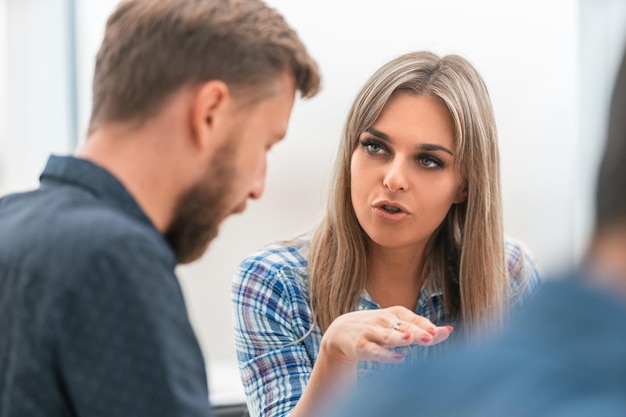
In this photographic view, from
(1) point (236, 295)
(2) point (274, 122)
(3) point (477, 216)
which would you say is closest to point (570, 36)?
(3) point (477, 216)

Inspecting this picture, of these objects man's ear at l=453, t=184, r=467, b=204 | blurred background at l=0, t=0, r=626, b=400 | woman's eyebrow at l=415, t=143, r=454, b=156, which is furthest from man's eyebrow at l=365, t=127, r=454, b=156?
blurred background at l=0, t=0, r=626, b=400

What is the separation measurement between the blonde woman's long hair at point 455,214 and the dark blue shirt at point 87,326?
37.5 inches

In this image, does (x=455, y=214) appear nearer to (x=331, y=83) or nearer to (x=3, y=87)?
(x=331, y=83)

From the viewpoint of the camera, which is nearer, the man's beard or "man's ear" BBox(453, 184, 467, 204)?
the man's beard

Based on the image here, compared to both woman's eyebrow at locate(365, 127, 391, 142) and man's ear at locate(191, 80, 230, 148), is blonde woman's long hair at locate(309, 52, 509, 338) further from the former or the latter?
man's ear at locate(191, 80, 230, 148)

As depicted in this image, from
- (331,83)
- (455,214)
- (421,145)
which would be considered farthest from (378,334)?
(331,83)

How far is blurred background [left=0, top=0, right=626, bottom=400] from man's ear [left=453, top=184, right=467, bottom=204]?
813 mm

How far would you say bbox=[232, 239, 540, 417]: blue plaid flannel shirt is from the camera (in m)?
1.78

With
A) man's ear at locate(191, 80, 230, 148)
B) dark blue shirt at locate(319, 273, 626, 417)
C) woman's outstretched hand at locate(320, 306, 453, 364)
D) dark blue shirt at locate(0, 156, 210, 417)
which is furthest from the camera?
woman's outstretched hand at locate(320, 306, 453, 364)

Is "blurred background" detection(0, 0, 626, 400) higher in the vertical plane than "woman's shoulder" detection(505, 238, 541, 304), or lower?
higher

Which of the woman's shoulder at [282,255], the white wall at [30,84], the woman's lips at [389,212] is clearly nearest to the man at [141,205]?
the woman's lips at [389,212]

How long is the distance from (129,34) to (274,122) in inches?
8.1

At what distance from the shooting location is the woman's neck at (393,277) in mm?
1947

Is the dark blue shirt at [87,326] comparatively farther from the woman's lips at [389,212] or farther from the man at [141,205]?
the woman's lips at [389,212]
